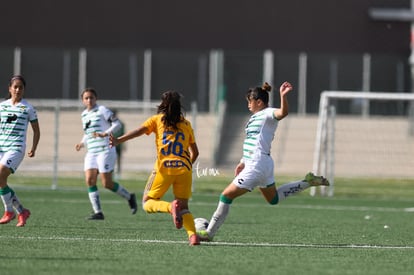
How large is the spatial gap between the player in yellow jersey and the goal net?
13.0 metres

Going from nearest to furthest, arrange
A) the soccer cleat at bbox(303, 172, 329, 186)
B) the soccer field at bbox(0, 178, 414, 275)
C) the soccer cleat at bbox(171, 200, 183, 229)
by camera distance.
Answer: the soccer field at bbox(0, 178, 414, 275), the soccer cleat at bbox(171, 200, 183, 229), the soccer cleat at bbox(303, 172, 329, 186)

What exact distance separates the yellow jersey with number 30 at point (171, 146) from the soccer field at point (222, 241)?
89cm

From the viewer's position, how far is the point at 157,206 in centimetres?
1322

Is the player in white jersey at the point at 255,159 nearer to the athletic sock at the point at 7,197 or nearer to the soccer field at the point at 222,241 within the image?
the soccer field at the point at 222,241

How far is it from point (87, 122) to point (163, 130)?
214 inches

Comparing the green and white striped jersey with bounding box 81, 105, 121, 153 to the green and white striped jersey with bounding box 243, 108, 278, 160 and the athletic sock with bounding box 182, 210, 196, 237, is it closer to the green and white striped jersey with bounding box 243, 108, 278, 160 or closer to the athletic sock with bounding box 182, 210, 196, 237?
the green and white striped jersey with bounding box 243, 108, 278, 160

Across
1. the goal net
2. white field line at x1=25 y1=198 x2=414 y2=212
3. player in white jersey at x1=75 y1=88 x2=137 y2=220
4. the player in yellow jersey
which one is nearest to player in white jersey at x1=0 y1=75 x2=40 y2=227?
player in white jersey at x1=75 y1=88 x2=137 y2=220

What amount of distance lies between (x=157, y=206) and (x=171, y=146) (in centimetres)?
70

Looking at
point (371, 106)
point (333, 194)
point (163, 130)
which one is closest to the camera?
point (163, 130)

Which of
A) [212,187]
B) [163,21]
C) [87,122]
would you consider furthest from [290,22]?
[87,122]

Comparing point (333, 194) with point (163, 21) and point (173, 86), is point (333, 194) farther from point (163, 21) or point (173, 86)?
point (163, 21)

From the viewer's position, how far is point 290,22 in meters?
46.4

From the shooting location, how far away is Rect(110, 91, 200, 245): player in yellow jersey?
1319cm

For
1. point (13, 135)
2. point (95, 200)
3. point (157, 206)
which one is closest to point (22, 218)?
point (13, 135)
